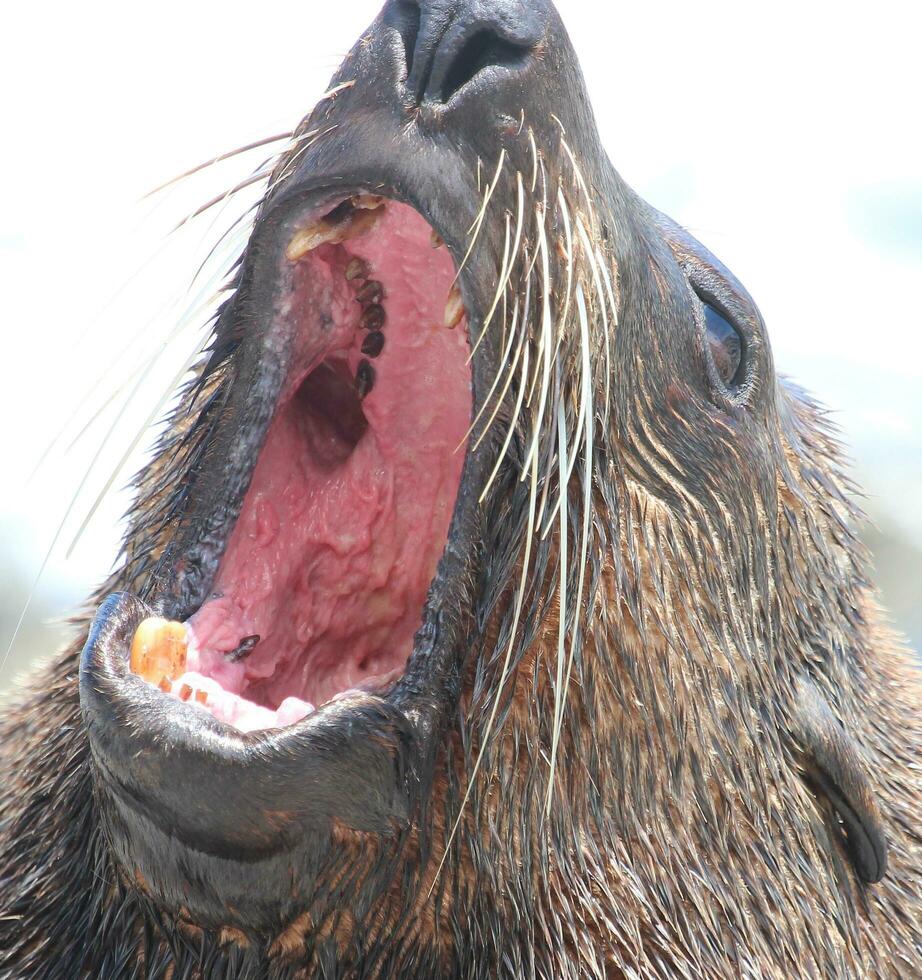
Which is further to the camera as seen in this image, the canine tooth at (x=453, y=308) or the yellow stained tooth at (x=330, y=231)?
the yellow stained tooth at (x=330, y=231)

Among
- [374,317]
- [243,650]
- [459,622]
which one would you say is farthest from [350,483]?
[459,622]

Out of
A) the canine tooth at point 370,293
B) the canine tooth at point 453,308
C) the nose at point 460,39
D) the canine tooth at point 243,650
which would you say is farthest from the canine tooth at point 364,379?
the nose at point 460,39

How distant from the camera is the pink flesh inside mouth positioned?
258 cm

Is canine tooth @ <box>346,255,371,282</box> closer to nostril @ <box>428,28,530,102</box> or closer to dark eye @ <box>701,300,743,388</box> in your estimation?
nostril @ <box>428,28,530,102</box>

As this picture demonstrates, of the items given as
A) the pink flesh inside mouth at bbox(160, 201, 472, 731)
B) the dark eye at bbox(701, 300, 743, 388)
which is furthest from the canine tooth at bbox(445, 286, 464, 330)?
the dark eye at bbox(701, 300, 743, 388)

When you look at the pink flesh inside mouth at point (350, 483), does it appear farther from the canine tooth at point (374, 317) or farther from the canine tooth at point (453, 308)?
the canine tooth at point (453, 308)

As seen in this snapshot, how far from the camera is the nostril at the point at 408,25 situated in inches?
89.4

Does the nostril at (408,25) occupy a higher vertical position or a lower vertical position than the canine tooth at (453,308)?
higher

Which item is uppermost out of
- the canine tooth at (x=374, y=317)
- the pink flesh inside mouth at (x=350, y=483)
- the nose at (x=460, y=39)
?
the nose at (x=460, y=39)

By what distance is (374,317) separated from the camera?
2.76 metres

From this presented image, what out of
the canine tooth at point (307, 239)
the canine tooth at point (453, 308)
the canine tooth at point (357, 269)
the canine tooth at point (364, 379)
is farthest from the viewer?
the canine tooth at point (364, 379)

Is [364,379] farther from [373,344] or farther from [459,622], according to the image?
[459,622]

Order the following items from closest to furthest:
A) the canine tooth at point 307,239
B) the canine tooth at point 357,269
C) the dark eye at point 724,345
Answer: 1. the canine tooth at point 307,239
2. the canine tooth at point 357,269
3. the dark eye at point 724,345

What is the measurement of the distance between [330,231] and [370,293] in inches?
8.8
